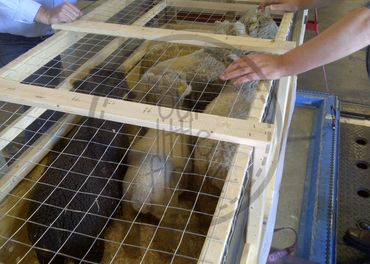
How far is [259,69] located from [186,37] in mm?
317

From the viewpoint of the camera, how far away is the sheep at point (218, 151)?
851mm

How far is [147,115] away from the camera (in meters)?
0.72

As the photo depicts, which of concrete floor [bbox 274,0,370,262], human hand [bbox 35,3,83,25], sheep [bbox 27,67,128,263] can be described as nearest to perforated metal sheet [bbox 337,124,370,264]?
concrete floor [bbox 274,0,370,262]

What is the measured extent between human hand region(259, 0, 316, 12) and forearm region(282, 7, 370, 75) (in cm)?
53

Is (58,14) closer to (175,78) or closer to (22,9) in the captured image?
(22,9)

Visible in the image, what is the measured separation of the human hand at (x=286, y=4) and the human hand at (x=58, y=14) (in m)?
Answer: 0.69

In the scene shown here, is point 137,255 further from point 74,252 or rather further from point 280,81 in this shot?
point 280,81

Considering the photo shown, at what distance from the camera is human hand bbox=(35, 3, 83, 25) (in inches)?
47.3

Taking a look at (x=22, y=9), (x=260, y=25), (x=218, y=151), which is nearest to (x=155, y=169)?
(x=218, y=151)

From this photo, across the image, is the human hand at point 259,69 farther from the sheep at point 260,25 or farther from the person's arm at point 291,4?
the person's arm at point 291,4

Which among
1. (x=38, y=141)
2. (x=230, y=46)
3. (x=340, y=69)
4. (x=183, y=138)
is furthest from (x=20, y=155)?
(x=340, y=69)

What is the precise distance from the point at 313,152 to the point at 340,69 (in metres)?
1.31

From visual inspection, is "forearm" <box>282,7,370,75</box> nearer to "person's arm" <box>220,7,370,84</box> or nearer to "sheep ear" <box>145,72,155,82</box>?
"person's arm" <box>220,7,370,84</box>

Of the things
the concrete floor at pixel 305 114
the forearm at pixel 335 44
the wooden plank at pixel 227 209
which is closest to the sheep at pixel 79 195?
the wooden plank at pixel 227 209
